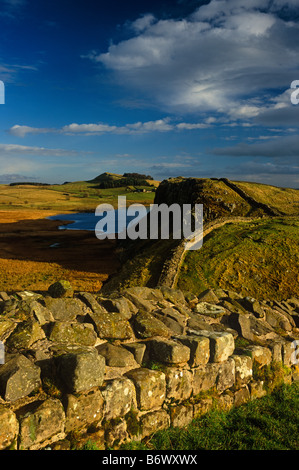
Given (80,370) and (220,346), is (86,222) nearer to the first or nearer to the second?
(220,346)

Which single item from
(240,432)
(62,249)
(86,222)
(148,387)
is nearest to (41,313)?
(148,387)

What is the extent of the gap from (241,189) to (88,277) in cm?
2273

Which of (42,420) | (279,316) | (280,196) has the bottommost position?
(279,316)

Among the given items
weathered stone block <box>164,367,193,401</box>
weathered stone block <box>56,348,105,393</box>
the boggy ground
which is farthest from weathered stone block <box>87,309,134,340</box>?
the boggy ground

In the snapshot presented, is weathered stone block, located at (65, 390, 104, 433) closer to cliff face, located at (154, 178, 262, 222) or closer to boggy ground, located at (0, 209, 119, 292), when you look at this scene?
boggy ground, located at (0, 209, 119, 292)

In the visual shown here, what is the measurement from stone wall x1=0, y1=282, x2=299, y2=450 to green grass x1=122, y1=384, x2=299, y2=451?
16cm

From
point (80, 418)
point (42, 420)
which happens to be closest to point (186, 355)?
point (80, 418)

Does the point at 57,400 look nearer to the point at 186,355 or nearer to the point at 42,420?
the point at 42,420

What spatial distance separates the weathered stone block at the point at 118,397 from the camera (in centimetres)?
470

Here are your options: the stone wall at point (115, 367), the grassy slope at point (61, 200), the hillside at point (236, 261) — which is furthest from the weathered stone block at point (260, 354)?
the grassy slope at point (61, 200)

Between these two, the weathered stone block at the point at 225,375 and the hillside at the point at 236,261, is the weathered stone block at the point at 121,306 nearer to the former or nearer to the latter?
the weathered stone block at the point at 225,375

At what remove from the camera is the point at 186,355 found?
18.6 feet

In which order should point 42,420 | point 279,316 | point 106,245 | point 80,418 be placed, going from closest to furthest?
1. point 42,420
2. point 80,418
3. point 279,316
4. point 106,245

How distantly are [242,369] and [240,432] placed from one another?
1287 mm
